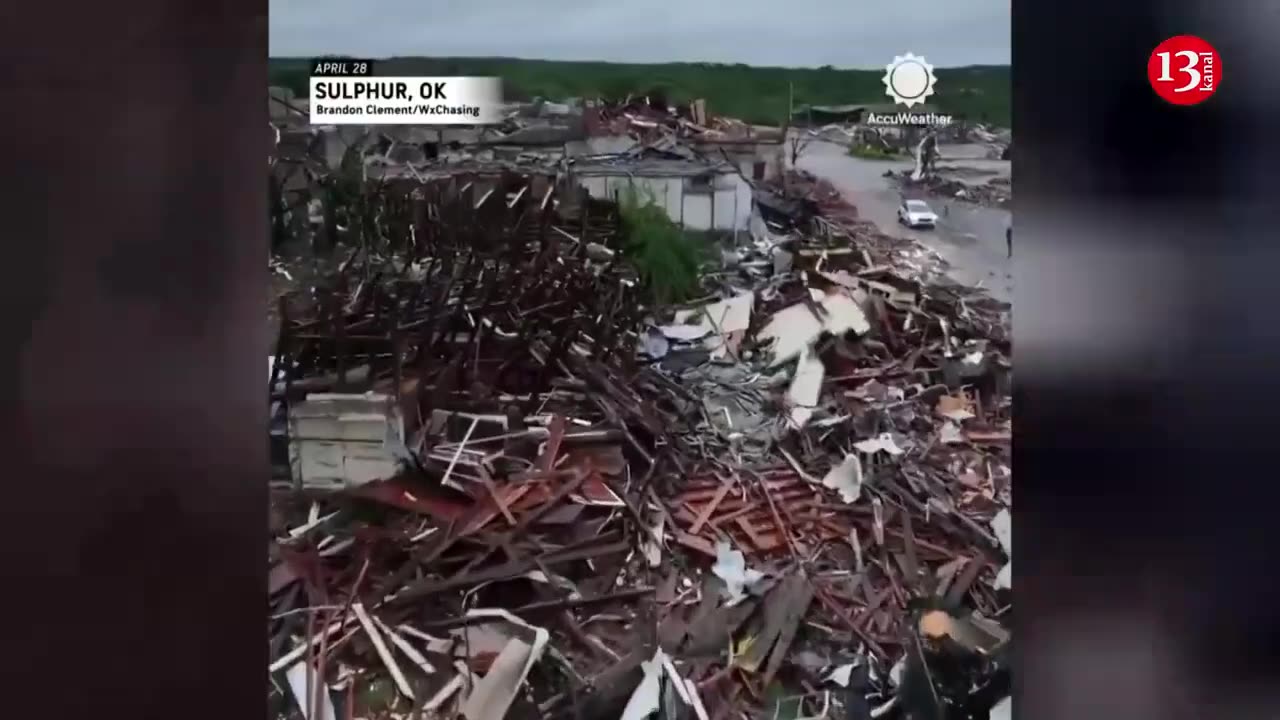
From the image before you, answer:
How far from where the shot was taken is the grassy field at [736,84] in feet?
5.36

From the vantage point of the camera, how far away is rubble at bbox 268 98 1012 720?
5.37ft

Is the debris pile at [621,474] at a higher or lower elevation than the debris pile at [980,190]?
lower

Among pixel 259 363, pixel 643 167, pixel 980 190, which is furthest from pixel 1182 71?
pixel 259 363

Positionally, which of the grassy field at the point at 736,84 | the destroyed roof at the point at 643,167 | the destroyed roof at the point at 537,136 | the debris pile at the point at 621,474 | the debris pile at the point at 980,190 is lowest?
the debris pile at the point at 621,474

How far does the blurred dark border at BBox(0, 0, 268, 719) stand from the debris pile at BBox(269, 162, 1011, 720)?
0.44ft

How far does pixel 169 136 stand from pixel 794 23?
103 centimetres

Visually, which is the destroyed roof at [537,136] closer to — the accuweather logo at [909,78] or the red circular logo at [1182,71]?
the accuweather logo at [909,78]

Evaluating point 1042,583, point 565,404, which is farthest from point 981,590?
point 565,404

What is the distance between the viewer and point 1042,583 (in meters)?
1.66

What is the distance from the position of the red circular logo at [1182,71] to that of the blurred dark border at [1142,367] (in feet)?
0.06

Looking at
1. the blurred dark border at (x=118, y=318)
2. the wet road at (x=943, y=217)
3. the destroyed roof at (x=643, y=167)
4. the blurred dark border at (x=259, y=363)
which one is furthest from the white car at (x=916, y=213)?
the blurred dark border at (x=118, y=318)

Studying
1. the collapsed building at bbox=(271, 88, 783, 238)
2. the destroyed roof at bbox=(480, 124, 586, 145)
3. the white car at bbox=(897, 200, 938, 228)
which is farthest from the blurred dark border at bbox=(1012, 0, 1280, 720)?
the destroyed roof at bbox=(480, 124, 586, 145)

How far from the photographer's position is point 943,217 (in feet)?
5.49

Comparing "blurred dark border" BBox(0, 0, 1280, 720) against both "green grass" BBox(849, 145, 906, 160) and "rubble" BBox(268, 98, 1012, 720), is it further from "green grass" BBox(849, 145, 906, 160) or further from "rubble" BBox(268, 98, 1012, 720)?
"green grass" BBox(849, 145, 906, 160)
